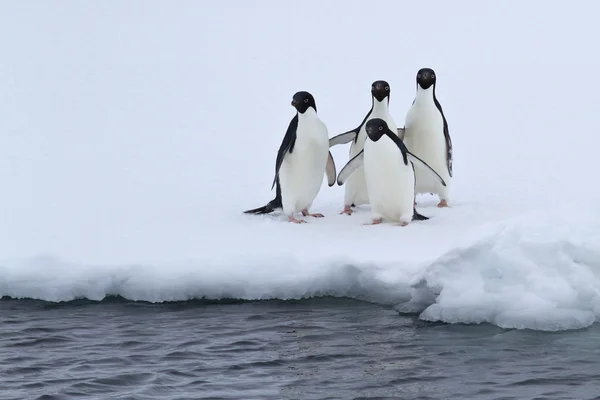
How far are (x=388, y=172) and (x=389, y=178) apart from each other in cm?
4

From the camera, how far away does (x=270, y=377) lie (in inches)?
185

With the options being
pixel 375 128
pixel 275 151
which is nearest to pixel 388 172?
pixel 375 128

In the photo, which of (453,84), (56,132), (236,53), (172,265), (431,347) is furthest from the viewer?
(236,53)

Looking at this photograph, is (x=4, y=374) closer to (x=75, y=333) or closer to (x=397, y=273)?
(x=75, y=333)

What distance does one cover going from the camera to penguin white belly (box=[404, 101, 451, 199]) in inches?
309

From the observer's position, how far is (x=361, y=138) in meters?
7.86

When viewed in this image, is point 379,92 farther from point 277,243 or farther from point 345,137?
point 277,243

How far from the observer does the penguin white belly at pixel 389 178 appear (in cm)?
716

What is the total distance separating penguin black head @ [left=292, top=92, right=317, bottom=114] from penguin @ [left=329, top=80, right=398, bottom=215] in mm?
369

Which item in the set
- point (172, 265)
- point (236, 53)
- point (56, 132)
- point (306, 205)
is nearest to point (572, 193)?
point (306, 205)

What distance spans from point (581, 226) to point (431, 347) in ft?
3.79

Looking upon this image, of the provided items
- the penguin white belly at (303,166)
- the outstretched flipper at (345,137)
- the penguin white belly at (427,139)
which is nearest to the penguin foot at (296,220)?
the penguin white belly at (303,166)

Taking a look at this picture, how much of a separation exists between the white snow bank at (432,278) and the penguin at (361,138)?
1510mm

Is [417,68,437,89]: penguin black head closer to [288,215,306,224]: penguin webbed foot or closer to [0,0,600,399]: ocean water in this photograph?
[0,0,600,399]: ocean water
